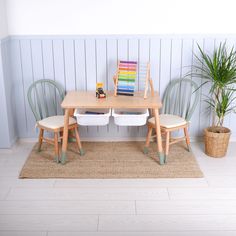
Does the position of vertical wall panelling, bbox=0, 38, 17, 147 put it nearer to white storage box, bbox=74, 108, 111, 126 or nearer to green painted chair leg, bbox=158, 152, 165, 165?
white storage box, bbox=74, 108, 111, 126

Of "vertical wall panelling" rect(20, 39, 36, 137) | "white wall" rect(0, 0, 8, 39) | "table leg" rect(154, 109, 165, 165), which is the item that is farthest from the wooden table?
"white wall" rect(0, 0, 8, 39)

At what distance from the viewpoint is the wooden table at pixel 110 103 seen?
3.68m

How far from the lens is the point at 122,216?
9.96ft

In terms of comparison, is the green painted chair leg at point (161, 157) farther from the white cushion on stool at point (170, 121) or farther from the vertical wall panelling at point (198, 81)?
the vertical wall panelling at point (198, 81)

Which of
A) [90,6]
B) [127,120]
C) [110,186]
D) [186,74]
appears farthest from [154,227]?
[90,6]

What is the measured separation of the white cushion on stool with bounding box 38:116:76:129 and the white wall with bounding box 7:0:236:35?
0.85 metres

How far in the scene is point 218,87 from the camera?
395cm

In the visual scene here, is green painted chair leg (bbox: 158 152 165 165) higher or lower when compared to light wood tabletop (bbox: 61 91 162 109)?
lower

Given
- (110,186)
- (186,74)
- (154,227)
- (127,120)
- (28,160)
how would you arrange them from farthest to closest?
1. (186,74)
2. (28,160)
3. (127,120)
4. (110,186)
5. (154,227)

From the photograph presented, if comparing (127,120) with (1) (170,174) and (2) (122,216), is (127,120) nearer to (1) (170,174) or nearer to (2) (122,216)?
(1) (170,174)

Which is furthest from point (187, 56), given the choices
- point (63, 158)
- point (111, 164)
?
point (63, 158)

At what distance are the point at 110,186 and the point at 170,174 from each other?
22.3 inches

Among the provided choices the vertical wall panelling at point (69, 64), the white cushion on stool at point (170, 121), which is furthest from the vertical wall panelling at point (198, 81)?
the vertical wall panelling at point (69, 64)

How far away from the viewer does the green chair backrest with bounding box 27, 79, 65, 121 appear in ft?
13.9
